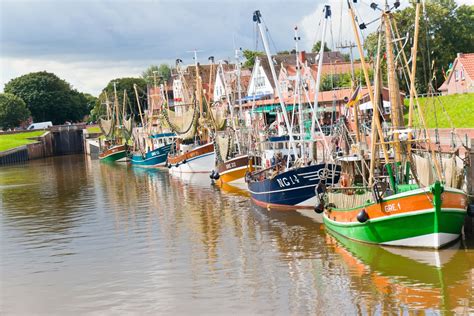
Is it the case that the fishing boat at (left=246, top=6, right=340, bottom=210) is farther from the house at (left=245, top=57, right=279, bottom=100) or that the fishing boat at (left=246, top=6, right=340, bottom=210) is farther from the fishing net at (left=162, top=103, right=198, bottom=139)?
the house at (left=245, top=57, right=279, bottom=100)

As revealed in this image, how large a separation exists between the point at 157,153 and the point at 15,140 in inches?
2152

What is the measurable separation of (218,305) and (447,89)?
223 ft

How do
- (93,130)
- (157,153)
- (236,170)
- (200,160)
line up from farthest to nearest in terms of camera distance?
(93,130)
(157,153)
(200,160)
(236,170)

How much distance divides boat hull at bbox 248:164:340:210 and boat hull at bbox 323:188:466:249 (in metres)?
9.21

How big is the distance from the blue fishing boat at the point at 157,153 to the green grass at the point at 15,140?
3806cm

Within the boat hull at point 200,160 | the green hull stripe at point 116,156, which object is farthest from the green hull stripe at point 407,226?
the green hull stripe at point 116,156

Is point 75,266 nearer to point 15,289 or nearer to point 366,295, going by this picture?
point 15,289

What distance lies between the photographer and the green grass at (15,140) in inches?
4901

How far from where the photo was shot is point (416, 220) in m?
26.2

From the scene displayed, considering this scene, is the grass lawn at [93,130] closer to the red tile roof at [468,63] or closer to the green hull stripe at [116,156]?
the green hull stripe at [116,156]

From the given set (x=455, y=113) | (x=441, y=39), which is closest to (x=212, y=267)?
(x=455, y=113)

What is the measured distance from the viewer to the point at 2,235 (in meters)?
40.3

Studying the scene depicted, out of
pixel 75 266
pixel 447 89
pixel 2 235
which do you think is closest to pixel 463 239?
pixel 75 266

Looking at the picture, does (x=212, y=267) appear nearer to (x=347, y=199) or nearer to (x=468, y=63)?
(x=347, y=199)
